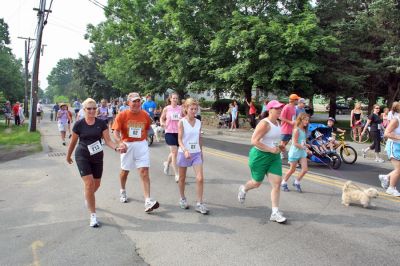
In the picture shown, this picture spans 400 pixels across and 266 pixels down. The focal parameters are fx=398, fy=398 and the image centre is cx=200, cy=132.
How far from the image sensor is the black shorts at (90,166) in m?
5.55

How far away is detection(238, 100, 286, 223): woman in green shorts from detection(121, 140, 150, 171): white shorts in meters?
1.72

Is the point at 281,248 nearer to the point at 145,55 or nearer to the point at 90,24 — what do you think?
the point at 145,55

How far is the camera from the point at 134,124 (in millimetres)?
6293

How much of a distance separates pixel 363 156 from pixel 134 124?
9621mm

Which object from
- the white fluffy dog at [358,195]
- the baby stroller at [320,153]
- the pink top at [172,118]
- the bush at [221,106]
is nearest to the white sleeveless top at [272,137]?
the white fluffy dog at [358,195]

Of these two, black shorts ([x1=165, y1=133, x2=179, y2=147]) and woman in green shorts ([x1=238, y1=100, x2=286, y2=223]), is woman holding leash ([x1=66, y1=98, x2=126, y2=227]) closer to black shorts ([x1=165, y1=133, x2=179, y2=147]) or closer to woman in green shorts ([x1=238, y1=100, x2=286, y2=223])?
woman in green shorts ([x1=238, y1=100, x2=286, y2=223])

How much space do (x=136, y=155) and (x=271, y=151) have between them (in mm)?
2123

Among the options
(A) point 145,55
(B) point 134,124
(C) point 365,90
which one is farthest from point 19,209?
(A) point 145,55

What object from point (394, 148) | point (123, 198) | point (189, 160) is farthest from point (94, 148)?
point (394, 148)

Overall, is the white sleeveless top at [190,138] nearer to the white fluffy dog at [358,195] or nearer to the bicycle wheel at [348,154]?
the white fluffy dog at [358,195]

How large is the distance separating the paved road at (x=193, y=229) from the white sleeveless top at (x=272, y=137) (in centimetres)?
113

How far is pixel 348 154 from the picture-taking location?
1171cm

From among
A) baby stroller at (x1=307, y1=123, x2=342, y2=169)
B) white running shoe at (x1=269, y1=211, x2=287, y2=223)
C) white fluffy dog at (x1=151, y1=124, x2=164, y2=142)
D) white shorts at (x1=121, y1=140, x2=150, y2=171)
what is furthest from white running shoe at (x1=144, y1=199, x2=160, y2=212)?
white fluffy dog at (x1=151, y1=124, x2=164, y2=142)

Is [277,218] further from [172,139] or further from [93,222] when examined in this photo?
[172,139]
